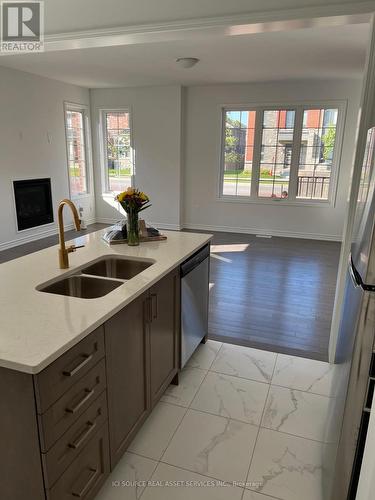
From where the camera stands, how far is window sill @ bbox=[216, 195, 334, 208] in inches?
259

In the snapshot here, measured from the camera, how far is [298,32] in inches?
146

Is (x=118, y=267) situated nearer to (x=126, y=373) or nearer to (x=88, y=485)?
(x=126, y=373)

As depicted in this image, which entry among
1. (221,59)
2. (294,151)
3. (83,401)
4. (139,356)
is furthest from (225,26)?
(294,151)

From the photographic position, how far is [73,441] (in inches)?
53.5

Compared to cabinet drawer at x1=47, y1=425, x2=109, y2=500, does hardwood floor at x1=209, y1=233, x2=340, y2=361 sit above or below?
below

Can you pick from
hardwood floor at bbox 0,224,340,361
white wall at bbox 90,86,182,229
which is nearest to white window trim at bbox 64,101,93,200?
white wall at bbox 90,86,182,229

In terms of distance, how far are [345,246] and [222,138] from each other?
4844 millimetres

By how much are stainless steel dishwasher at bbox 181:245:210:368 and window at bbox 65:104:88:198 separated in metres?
5.13

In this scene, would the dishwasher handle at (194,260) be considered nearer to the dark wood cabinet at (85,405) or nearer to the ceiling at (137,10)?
the dark wood cabinet at (85,405)

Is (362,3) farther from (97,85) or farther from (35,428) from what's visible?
(97,85)

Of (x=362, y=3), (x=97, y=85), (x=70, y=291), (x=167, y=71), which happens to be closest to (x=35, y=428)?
(x=70, y=291)

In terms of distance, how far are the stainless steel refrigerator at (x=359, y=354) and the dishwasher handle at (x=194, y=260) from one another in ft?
3.43

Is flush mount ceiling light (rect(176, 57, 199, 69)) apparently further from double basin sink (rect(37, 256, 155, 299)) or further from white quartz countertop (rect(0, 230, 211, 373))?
double basin sink (rect(37, 256, 155, 299))

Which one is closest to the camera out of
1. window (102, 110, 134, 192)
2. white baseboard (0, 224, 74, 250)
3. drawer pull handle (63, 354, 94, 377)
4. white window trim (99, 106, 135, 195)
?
drawer pull handle (63, 354, 94, 377)
